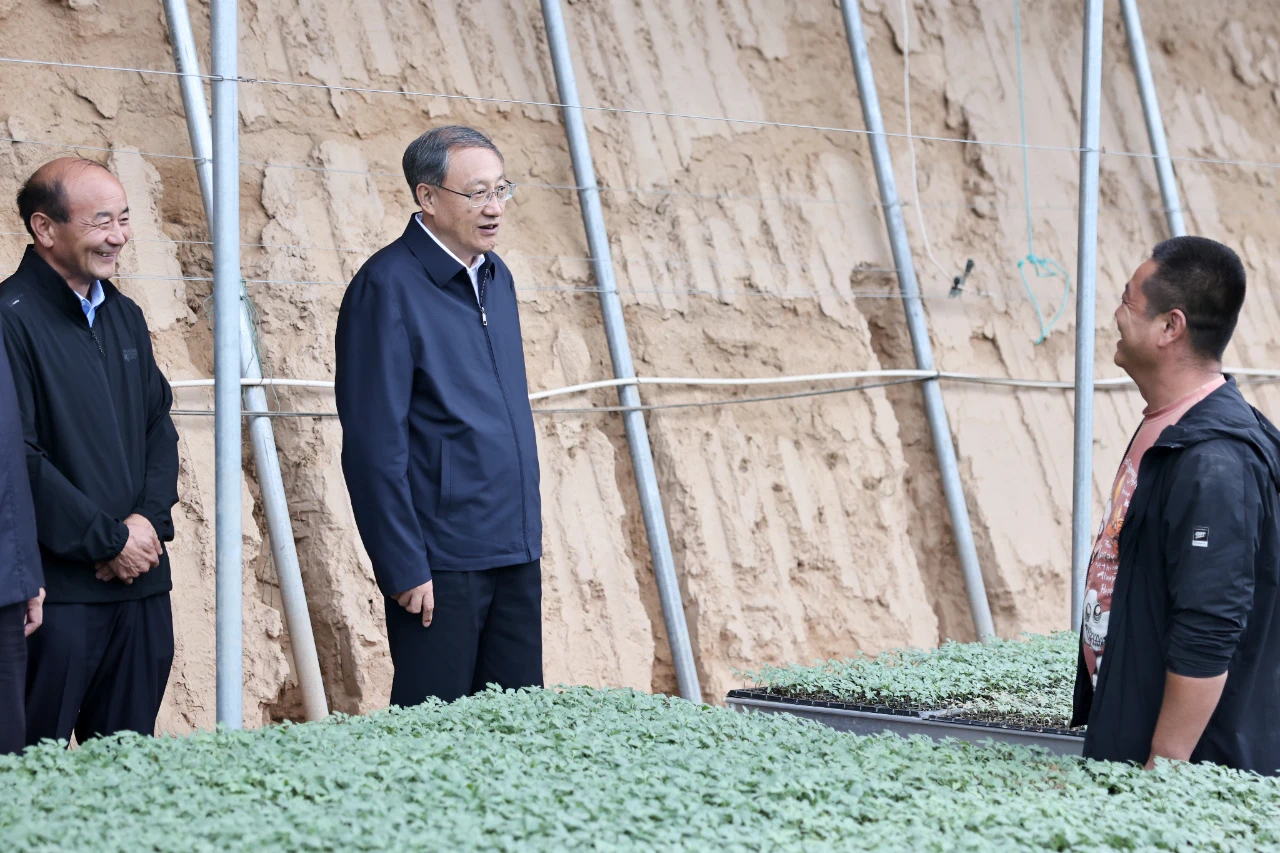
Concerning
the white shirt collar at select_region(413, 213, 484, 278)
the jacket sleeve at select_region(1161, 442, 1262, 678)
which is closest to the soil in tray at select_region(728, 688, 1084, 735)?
the jacket sleeve at select_region(1161, 442, 1262, 678)

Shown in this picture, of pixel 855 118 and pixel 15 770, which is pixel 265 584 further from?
pixel 855 118

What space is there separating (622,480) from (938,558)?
1.52 metres

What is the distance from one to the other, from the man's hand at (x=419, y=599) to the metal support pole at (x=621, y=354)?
6.39 feet

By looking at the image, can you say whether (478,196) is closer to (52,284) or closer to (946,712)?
(52,284)

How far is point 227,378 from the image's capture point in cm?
310

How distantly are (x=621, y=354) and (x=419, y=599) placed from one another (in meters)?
2.07

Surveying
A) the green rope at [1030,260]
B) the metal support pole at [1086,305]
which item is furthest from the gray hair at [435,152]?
the green rope at [1030,260]

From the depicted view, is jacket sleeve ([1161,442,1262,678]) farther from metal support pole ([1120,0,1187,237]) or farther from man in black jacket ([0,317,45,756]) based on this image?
metal support pole ([1120,0,1187,237])

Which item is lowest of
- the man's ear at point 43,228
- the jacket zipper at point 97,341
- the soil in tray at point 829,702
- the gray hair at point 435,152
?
the soil in tray at point 829,702

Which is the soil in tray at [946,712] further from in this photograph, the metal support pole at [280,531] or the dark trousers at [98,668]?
the dark trousers at [98,668]

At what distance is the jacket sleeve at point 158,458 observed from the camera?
3.22m

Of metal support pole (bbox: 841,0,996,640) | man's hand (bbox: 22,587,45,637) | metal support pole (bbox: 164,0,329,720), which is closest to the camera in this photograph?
man's hand (bbox: 22,587,45,637)

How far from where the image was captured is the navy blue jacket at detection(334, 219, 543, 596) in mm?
3078

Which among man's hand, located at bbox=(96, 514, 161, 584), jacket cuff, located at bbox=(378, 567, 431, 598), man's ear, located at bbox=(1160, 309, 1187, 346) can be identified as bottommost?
jacket cuff, located at bbox=(378, 567, 431, 598)
